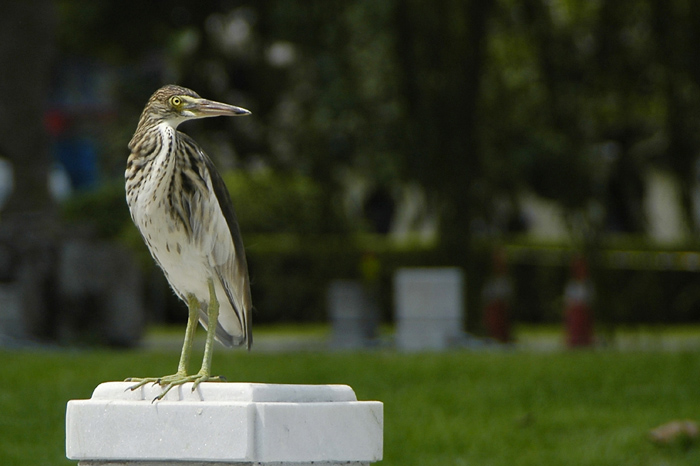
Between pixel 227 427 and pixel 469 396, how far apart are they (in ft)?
15.8

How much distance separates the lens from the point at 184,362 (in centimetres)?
343

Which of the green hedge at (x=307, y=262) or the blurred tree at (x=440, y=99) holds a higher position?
the blurred tree at (x=440, y=99)

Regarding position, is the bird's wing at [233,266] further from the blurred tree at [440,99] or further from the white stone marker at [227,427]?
the blurred tree at [440,99]

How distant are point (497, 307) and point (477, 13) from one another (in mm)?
6051

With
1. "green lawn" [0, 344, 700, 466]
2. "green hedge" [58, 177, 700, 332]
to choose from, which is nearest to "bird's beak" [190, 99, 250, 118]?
"green lawn" [0, 344, 700, 466]

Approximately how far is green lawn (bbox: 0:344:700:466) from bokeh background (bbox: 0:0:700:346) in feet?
4.90

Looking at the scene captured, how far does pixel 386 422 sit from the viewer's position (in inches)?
281

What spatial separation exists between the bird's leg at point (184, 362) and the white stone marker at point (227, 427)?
0.02 metres

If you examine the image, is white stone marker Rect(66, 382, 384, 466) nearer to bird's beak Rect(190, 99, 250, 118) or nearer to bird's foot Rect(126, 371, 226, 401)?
bird's foot Rect(126, 371, 226, 401)

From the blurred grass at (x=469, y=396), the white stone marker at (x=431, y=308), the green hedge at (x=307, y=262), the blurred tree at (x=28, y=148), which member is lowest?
the green hedge at (x=307, y=262)

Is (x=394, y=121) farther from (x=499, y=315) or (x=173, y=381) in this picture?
(x=173, y=381)

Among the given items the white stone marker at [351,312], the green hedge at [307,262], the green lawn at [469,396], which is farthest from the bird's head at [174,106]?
the green hedge at [307,262]

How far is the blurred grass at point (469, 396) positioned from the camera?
665 centimetres

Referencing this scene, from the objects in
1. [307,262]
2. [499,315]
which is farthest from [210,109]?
[307,262]
